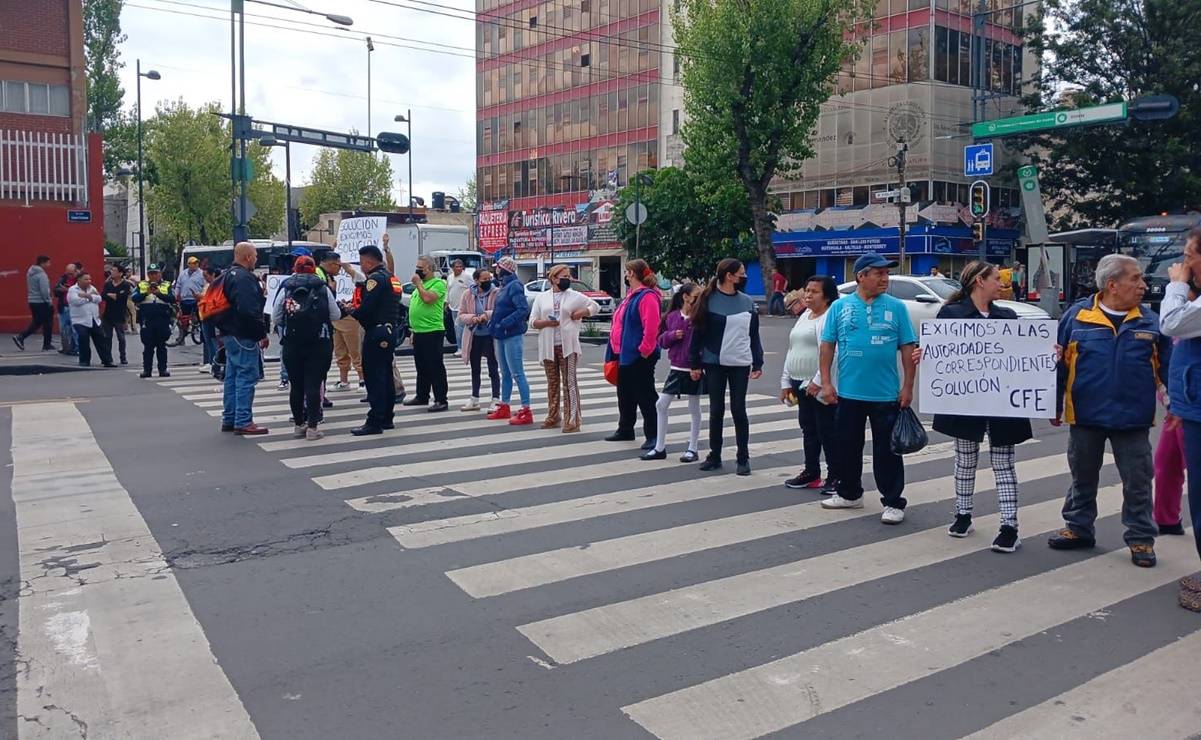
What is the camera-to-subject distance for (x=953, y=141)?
1916 inches

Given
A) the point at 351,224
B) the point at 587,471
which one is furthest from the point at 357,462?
the point at 351,224

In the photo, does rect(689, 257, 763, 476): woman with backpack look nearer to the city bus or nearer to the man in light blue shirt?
the man in light blue shirt

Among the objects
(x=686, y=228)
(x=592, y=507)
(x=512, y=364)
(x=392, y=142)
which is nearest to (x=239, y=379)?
(x=512, y=364)

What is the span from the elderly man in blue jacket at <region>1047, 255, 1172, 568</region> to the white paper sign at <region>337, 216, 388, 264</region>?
594 inches

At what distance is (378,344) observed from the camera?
35.8ft

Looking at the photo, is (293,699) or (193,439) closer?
(293,699)

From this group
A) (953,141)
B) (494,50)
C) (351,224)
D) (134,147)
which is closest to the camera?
(351,224)

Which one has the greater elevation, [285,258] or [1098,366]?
[285,258]

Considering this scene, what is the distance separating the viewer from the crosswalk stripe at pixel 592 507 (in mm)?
6910

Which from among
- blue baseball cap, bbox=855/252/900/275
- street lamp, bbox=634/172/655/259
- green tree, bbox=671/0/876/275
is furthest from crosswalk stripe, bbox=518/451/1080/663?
green tree, bbox=671/0/876/275

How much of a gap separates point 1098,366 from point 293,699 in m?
4.84

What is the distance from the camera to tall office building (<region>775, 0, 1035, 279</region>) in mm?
48156

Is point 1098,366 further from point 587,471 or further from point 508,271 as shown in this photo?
point 508,271

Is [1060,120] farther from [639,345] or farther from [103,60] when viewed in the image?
[103,60]
